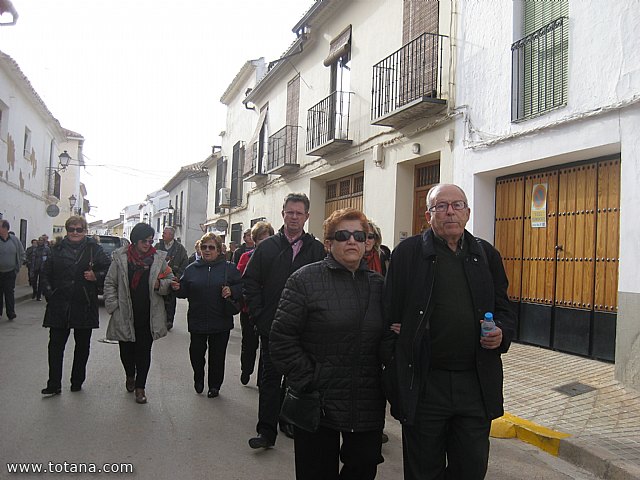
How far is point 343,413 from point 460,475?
2.15ft

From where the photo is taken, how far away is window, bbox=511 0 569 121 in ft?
24.0

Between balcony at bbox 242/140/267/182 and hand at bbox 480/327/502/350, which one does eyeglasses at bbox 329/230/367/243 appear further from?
balcony at bbox 242/140/267/182

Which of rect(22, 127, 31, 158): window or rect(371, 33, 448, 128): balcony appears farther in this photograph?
rect(22, 127, 31, 158): window

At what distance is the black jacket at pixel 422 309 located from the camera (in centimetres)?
276

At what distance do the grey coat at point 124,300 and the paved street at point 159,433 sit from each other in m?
0.68

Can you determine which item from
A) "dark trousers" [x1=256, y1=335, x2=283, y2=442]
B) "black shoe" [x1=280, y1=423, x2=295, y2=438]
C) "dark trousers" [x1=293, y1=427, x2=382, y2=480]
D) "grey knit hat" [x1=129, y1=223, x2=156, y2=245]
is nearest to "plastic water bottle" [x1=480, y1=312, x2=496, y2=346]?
"dark trousers" [x1=293, y1=427, x2=382, y2=480]

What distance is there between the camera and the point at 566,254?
749 centimetres

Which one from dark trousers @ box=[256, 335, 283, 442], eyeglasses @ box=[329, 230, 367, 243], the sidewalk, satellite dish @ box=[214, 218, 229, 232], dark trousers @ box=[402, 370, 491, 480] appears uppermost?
satellite dish @ box=[214, 218, 229, 232]

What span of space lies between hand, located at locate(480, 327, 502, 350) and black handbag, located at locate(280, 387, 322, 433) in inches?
32.0

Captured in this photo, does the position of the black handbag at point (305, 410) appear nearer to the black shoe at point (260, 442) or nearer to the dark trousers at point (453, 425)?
the dark trousers at point (453, 425)

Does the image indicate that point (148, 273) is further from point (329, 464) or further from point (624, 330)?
point (624, 330)

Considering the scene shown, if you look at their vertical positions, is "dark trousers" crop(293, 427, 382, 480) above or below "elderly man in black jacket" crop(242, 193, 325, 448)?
below

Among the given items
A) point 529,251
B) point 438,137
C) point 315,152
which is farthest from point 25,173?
point 529,251

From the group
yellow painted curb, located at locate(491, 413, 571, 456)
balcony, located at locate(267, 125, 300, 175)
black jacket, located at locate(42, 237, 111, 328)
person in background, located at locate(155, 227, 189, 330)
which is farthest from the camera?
balcony, located at locate(267, 125, 300, 175)
